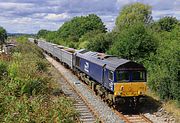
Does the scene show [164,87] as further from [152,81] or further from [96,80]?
[96,80]

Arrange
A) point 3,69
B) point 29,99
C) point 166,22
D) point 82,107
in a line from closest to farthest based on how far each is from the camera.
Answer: point 29,99, point 82,107, point 3,69, point 166,22

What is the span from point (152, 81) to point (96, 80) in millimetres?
3787

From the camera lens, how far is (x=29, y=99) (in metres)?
15.7

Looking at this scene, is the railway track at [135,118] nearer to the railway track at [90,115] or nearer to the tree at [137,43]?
the railway track at [90,115]

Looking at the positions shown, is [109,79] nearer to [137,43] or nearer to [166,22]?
[137,43]

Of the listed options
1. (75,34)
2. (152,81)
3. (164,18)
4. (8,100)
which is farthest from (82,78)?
(75,34)

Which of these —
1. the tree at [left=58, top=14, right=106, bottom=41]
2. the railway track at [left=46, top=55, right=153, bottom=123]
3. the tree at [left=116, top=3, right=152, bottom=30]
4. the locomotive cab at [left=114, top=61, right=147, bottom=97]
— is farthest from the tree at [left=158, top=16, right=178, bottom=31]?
the locomotive cab at [left=114, top=61, right=147, bottom=97]

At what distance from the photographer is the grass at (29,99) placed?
38.9 ft

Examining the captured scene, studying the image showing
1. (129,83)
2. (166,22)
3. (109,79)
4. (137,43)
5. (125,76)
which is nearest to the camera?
(129,83)

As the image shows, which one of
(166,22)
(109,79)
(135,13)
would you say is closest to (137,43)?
(109,79)

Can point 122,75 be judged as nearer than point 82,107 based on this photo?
Yes

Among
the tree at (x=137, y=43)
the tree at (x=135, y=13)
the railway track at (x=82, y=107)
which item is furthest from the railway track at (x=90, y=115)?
the tree at (x=135, y=13)

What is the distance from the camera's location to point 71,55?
122 ft

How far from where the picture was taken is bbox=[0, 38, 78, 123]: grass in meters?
11.9
